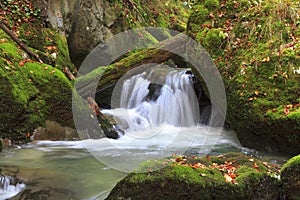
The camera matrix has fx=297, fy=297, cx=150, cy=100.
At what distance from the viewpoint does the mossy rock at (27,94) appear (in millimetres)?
5672

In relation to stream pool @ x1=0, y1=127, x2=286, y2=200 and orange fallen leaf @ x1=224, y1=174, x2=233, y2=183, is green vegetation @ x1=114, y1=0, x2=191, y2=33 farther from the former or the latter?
orange fallen leaf @ x1=224, y1=174, x2=233, y2=183

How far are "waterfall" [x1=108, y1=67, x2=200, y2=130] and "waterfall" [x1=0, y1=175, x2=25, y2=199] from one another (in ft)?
12.9

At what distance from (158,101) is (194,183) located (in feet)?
19.0

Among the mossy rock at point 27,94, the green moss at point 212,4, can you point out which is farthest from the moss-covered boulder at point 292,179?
the green moss at point 212,4

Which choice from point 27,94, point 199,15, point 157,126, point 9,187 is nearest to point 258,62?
point 199,15

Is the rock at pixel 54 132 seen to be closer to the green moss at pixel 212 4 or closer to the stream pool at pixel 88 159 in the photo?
the stream pool at pixel 88 159

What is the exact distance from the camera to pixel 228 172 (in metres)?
3.49

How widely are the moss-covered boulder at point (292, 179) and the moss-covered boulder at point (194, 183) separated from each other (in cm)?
10

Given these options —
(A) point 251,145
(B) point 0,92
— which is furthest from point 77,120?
(A) point 251,145

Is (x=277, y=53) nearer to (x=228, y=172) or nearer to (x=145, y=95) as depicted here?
(x=228, y=172)

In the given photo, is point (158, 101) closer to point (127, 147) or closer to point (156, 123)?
point (156, 123)

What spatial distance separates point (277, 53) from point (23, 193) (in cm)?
507

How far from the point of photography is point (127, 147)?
6309mm

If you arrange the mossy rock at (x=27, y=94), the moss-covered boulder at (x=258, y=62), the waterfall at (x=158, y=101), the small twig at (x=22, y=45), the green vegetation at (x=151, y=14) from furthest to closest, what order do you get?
the green vegetation at (x=151, y=14), the waterfall at (x=158, y=101), the small twig at (x=22, y=45), the mossy rock at (x=27, y=94), the moss-covered boulder at (x=258, y=62)
